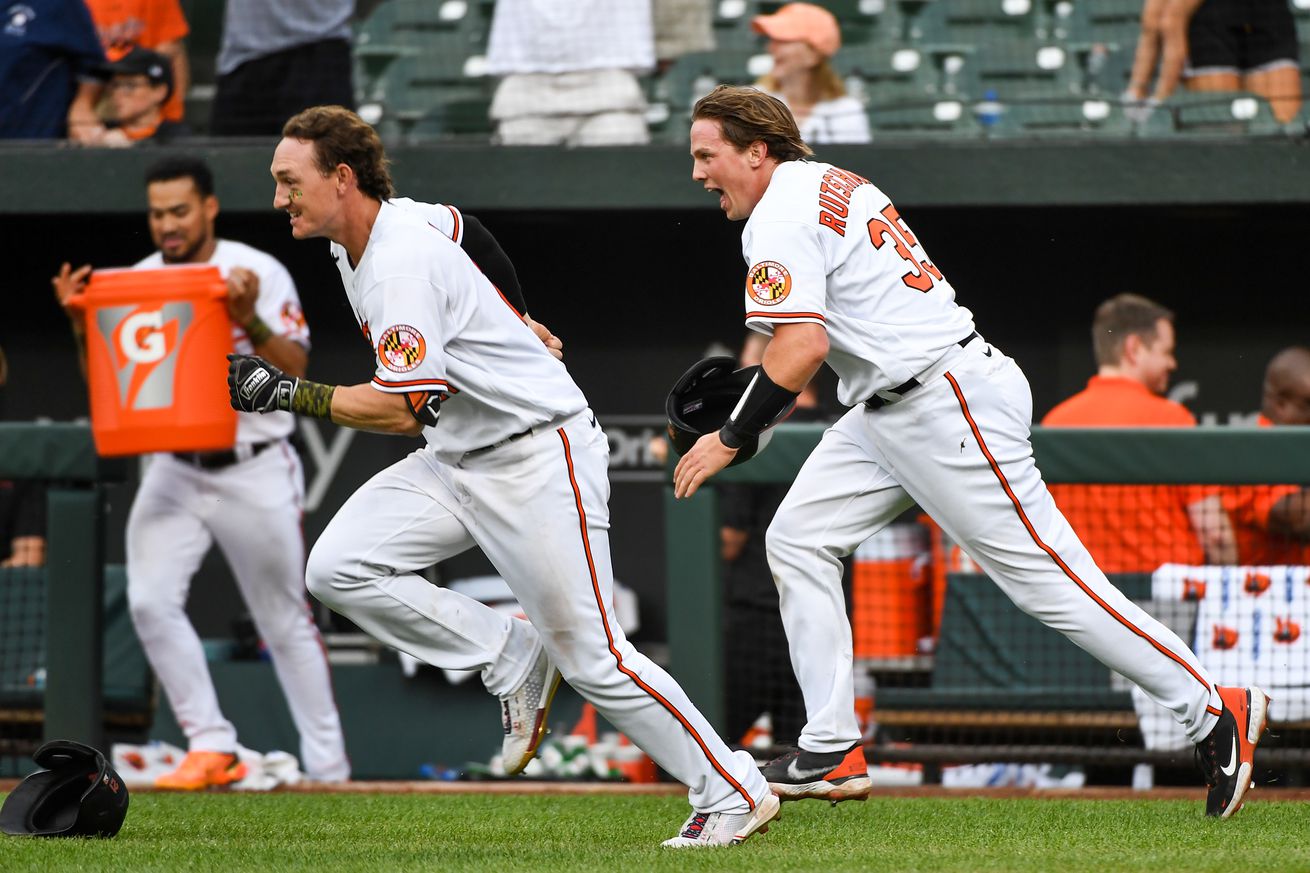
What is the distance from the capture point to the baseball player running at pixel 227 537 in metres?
6.13

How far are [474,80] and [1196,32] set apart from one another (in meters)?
3.29

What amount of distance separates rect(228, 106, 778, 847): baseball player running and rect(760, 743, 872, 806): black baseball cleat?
0.51m

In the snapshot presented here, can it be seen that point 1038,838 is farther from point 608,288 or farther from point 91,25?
point 91,25

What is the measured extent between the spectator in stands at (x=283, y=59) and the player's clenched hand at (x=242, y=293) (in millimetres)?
2277

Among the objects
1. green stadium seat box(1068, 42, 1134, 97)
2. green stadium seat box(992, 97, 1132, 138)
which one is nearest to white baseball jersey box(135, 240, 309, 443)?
green stadium seat box(992, 97, 1132, 138)

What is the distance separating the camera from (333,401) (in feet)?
12.5

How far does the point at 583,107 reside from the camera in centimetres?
786

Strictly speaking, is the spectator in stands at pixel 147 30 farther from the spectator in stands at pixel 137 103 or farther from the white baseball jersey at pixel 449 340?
the white baseball jersey at pixel 449 340

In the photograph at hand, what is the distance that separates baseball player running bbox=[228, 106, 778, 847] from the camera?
12.6 feet

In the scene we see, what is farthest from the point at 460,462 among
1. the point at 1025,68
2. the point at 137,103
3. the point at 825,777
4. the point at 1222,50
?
the point at 1025,68

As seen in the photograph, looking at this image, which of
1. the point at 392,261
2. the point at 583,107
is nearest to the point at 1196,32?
the point at 583,107

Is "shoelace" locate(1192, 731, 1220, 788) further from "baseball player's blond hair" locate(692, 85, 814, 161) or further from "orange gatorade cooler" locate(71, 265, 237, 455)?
"orange gatorade cooler" locate(71, 265, 237, 455)

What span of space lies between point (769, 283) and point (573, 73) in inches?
158

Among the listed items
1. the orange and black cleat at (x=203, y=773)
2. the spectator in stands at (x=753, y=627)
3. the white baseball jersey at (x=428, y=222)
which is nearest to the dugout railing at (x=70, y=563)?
the orange and black cleat at (x=203, y=773)
